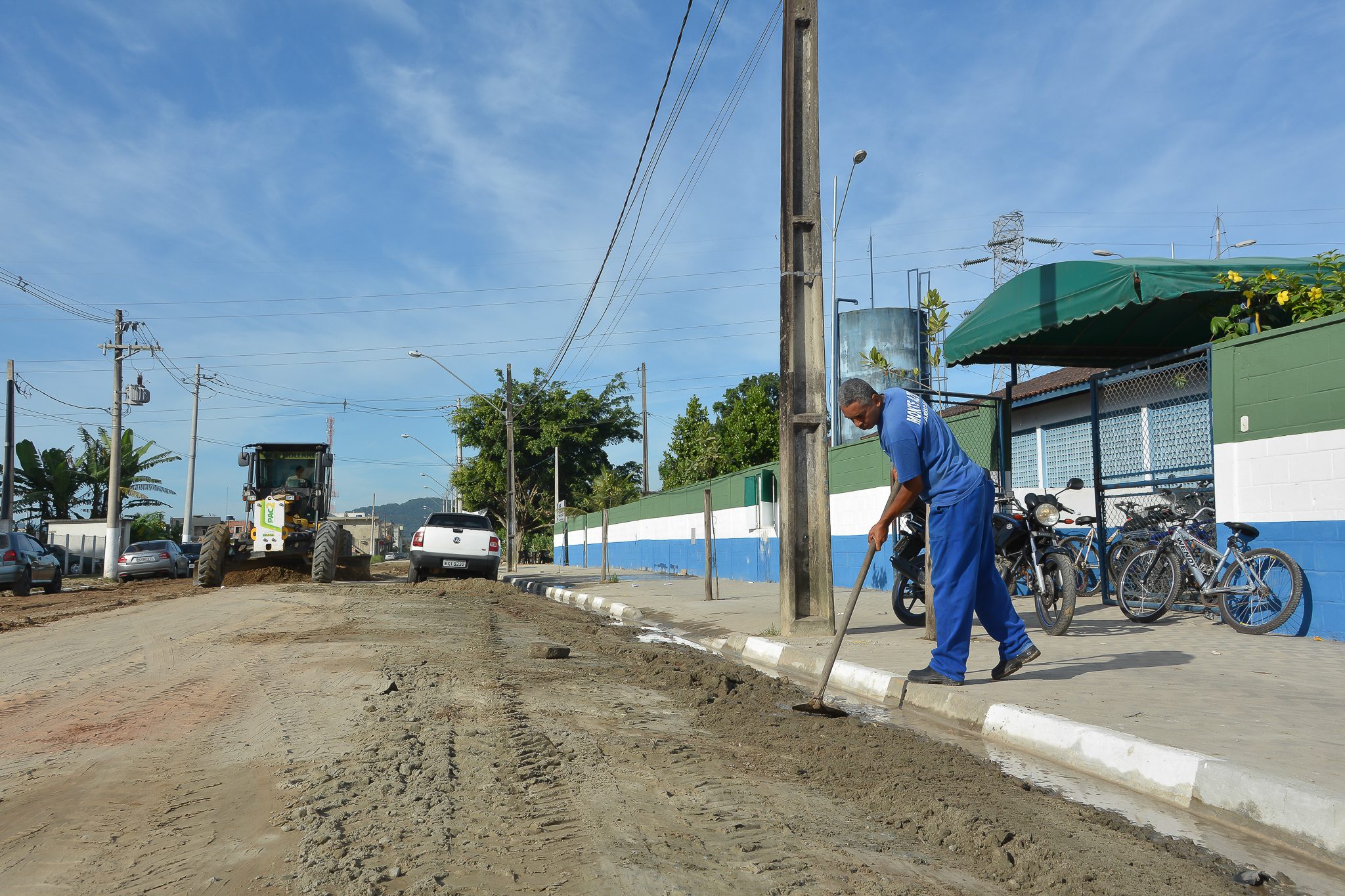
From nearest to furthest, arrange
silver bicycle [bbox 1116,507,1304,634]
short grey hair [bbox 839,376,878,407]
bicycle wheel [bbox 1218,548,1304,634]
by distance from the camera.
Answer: short grey hair [bbox 839,376,878,407]
bicycle wheel [bbox 1218,548,1304,634]
silver bicycle [bbox 1116,507,1304,634]

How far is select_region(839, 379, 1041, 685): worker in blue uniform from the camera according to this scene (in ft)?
18.3

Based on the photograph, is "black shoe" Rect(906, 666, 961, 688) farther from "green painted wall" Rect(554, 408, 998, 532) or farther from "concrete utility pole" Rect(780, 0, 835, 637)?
Answer: "green painted wall" Rect(554, 408, 998, 532)

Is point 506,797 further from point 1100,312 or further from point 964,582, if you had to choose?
point 1100,312

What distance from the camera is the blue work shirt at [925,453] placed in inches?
223

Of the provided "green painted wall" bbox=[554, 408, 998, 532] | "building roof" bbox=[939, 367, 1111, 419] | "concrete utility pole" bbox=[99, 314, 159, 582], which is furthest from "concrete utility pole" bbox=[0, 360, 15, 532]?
"building roof" bbox=[939, 367, 1111, 419]

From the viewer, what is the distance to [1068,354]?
1179 centimetres

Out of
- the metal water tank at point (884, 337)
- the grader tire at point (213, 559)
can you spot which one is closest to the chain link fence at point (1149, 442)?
the grader tire at point (213, 559)

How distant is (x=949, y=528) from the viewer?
562cm

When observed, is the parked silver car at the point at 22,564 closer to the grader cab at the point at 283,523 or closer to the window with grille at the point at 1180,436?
the grader cab at the point at 283,523

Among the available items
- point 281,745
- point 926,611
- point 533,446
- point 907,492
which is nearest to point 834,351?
point 926,611

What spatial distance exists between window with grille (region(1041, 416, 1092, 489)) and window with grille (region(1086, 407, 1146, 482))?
2.42 meters

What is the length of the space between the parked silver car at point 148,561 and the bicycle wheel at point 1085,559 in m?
27.0

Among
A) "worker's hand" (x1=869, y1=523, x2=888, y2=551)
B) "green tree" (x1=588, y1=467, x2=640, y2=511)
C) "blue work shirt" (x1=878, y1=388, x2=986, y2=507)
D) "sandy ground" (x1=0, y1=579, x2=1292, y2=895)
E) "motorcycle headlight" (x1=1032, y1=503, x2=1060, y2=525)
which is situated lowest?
"sandy ground" (x1=0, y1=579, x2=1292, y2=895)

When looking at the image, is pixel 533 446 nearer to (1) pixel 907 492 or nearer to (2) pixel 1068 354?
(2) pixel 1068 354
